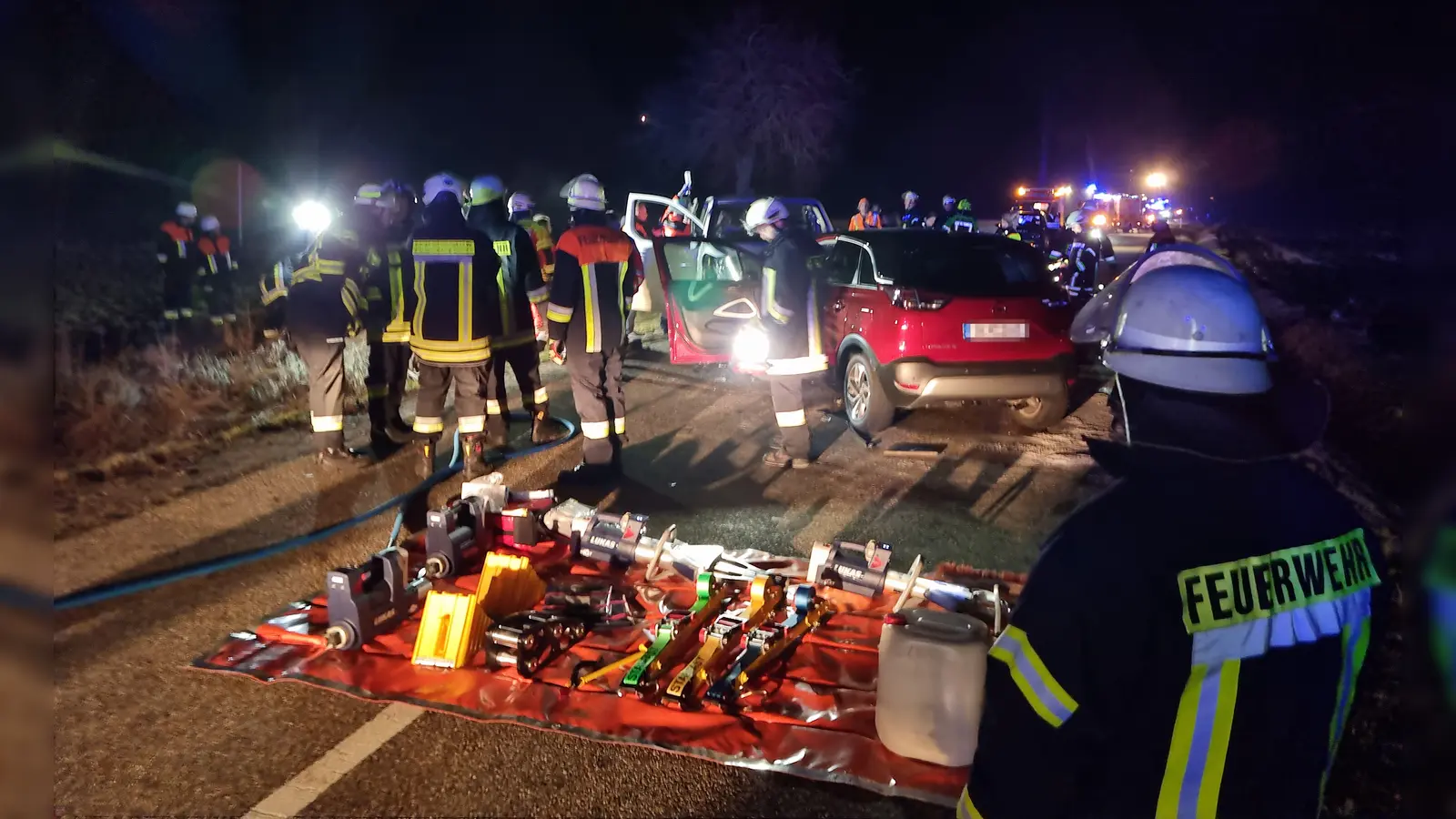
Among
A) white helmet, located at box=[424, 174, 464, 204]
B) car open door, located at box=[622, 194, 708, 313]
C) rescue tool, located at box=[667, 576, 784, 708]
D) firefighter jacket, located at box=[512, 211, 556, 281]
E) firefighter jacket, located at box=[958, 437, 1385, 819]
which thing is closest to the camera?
firefighter jacket, located at box=[958, 437, 1385, 819]

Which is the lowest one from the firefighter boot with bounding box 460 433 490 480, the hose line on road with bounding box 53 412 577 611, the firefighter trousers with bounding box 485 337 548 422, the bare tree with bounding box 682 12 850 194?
the hose line on road with bounding box 53 412 577 611

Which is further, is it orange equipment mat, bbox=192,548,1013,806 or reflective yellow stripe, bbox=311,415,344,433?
reflective yellow stripe, bbox=311,415,344,433

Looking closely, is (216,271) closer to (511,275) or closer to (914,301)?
(511,275)

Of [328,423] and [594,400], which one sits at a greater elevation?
[594,400]

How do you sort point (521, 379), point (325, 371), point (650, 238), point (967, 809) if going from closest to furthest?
point (967, 809)
point (325, 371)
point (521, 379)
point (650, 238)

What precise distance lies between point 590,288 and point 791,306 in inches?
57.8

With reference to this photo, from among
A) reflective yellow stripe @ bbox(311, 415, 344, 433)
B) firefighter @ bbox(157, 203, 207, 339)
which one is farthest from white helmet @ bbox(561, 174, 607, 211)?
firefighter @ bbox(157, 203, 207, 339)

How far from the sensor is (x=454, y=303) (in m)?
5.92

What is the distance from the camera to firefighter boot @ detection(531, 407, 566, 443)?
738 cm

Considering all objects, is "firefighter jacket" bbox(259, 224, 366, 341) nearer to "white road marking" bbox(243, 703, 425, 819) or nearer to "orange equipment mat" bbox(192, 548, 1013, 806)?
"orange equipment mat" bbox(192, 548, 1013, 806)

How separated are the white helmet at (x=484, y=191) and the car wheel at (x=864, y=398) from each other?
10.7ft

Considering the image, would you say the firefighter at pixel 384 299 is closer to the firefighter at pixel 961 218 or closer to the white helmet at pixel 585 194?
the white helmet at pixel 585 194

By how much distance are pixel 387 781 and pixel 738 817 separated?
1.20 m

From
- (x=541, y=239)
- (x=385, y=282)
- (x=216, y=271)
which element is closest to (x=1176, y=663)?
(x=385, y=282)
